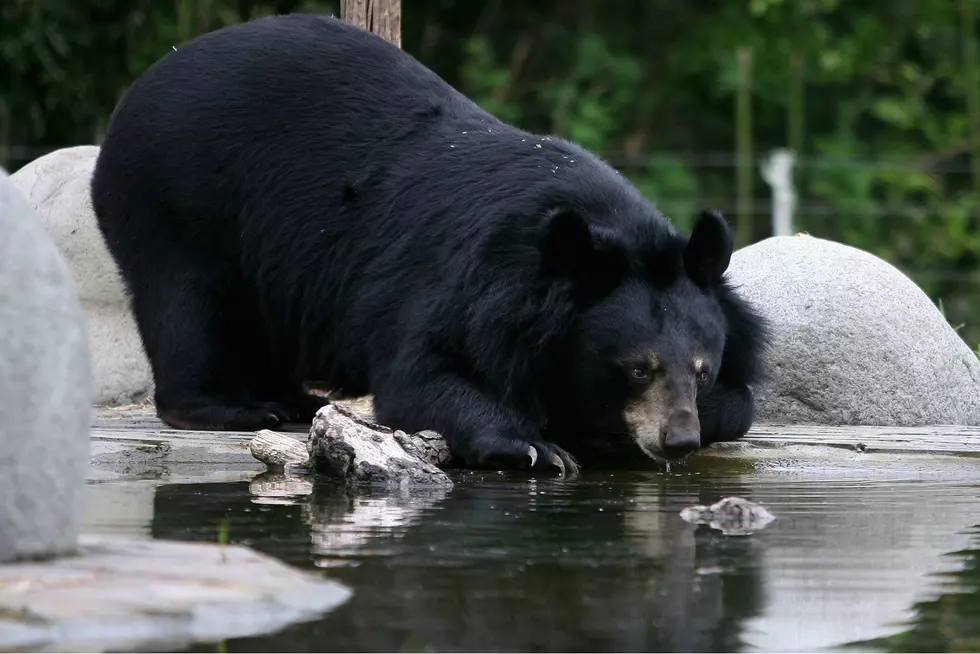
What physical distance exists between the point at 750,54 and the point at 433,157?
34.5 ft

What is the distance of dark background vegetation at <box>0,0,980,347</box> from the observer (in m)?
15.3

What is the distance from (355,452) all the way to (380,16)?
3.19 m

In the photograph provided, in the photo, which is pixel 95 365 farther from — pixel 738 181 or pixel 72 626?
pixel 738 181

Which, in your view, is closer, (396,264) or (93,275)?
(396,264)

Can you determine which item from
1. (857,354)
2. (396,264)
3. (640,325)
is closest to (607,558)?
(640,325)

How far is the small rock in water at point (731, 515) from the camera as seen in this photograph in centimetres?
427

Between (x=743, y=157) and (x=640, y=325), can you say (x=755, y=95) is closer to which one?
(x=743, y=157)

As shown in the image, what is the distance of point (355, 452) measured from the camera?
17.0ft

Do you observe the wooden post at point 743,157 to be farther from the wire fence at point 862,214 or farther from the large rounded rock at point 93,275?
the large rounded rock at point 93,275

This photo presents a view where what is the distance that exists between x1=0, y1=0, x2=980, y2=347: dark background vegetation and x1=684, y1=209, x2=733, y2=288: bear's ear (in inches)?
346

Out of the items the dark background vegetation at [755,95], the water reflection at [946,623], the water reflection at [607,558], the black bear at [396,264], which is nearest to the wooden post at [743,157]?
the dark background vegetation at [755,95]

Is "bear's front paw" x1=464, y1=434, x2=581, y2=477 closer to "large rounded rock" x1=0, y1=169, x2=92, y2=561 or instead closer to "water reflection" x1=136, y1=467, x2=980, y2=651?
"water reflection" x1=136, y1=467, x2=980, y2=651

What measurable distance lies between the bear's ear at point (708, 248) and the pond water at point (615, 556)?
707 mm

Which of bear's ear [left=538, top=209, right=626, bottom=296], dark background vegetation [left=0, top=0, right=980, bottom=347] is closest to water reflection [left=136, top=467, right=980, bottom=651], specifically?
bear's ear [left=538, top=209, right=626, bottom=296]
